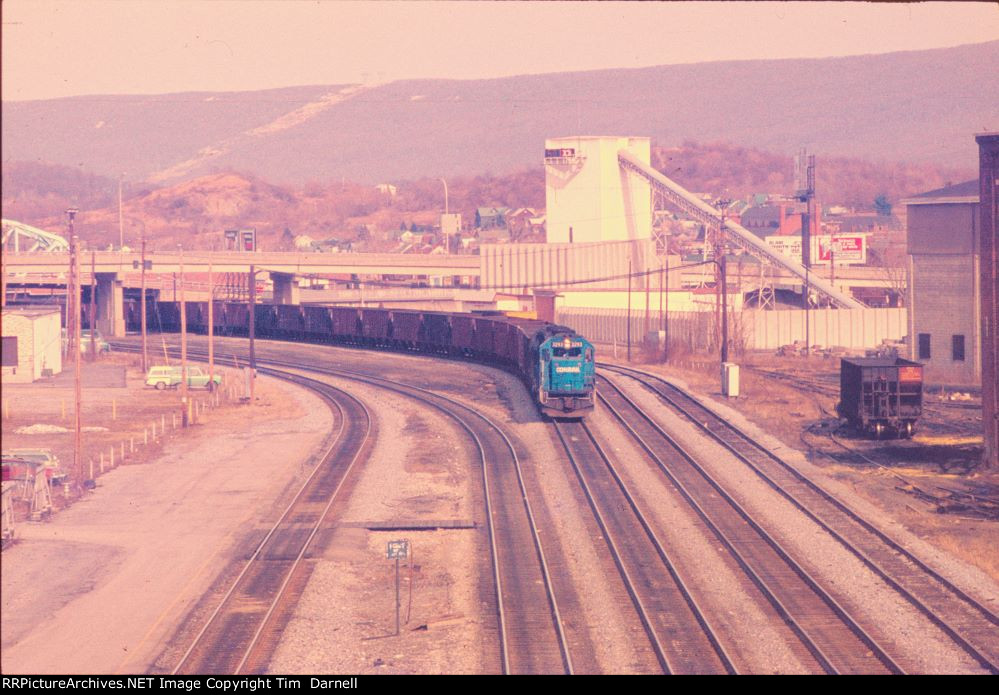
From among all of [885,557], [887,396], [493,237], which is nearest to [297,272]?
[887,396]

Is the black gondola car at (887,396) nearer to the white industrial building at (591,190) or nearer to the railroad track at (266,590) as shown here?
the railroad track at (266,590)

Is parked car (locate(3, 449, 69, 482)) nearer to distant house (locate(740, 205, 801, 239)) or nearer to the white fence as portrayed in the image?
the white fence

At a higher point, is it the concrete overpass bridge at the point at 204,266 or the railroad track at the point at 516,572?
the concrete overpass bridge at the point at 204,266

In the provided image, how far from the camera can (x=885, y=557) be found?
26922mm

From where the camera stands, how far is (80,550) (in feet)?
94.0

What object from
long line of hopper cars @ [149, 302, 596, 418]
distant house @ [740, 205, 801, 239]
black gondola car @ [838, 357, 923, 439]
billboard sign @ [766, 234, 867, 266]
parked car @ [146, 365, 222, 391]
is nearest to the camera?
black gondola car @ [838, 357, 923, 439]

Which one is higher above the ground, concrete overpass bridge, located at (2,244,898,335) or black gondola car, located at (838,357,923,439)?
concrete overpass bridge, located at (2,244,898,335)

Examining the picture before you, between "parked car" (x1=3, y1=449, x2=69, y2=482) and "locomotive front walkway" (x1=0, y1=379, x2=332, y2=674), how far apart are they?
142 centimetres

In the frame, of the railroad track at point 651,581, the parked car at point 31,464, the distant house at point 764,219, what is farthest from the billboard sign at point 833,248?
the parked car at point 31,464

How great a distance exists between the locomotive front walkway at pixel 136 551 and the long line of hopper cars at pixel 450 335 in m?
9.98

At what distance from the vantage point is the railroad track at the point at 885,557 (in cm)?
2106

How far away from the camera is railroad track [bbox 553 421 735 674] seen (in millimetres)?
19719

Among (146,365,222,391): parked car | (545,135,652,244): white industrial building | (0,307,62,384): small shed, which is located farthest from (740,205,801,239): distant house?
(0,307,62,384): small shed

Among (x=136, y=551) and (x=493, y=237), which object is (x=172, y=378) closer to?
(x=136, y=551)
